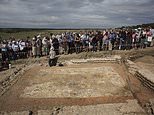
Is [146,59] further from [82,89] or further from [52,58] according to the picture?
[82,89]

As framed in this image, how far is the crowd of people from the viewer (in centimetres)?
2108

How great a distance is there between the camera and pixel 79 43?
21.4m

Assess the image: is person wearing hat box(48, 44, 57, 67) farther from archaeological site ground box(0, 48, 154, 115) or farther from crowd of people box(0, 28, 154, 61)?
crowd of people box(0, 28, 154, 61)

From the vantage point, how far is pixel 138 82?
47.0ft

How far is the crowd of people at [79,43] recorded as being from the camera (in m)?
21.1

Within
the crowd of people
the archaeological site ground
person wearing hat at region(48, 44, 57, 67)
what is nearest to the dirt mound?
the archaeological site ground

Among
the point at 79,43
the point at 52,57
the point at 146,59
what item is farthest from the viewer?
the point at 79,43

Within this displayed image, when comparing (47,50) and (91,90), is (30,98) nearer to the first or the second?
(91,90)

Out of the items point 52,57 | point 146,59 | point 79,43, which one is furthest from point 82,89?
point 79,43

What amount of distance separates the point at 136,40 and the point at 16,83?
1059 centimetres

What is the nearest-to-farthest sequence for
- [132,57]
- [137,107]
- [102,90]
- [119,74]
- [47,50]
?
1. [137,107]
2. [102,90]
3. [119,74]
4. [132,57]
5. [47,50]

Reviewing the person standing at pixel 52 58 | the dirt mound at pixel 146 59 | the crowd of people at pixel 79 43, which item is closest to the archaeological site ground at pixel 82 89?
the dirt mound at pixel 146 59

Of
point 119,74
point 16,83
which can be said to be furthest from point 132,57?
point 16,83

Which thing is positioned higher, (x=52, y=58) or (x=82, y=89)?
(x=52, y=58)
